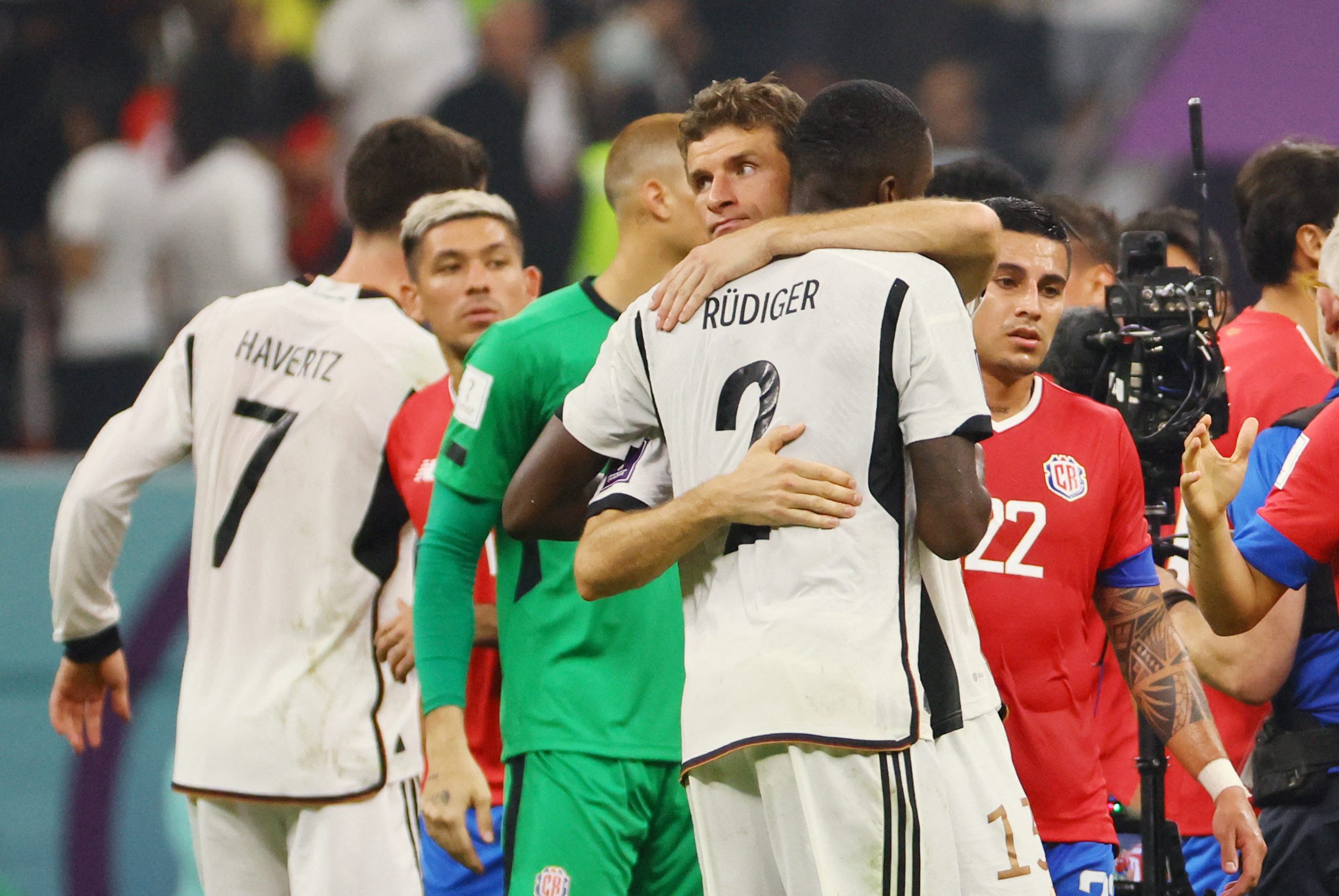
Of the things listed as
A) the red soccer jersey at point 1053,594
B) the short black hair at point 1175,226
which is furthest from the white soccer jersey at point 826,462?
the short black hair at point 1175,226

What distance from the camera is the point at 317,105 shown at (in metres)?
9.43

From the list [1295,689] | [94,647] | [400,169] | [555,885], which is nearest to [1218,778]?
[1295,689]

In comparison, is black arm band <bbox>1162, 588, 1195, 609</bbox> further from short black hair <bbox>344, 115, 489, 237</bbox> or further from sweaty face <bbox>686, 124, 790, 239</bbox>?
short black hair <bbox>344, 115, 489, 237</bbox>

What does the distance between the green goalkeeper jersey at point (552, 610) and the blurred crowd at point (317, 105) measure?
17.4 feet

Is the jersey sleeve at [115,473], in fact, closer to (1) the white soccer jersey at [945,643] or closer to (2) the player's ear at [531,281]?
(2) the player's ear at [531,281]

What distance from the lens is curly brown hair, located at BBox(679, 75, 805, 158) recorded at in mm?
2924

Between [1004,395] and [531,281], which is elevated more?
[531,281]

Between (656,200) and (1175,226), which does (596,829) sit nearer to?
(656,200)

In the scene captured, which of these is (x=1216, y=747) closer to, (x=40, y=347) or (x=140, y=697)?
(x=140, y=697)

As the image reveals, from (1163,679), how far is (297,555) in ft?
6.90

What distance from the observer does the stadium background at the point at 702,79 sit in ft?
29.0

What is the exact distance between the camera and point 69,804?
684 centimetres

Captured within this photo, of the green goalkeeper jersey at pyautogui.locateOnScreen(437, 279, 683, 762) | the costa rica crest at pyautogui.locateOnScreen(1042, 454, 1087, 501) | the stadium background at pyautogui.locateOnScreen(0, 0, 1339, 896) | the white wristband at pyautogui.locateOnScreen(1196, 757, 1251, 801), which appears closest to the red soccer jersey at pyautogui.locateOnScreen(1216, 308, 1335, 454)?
the costa rica crest at pyautogui.locateOnScreen(1042, 454, 1087, 501)

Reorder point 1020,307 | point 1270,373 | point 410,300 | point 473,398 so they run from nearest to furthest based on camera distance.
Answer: point 473,398, point 1020,307, point 1270,373, point 410,300
